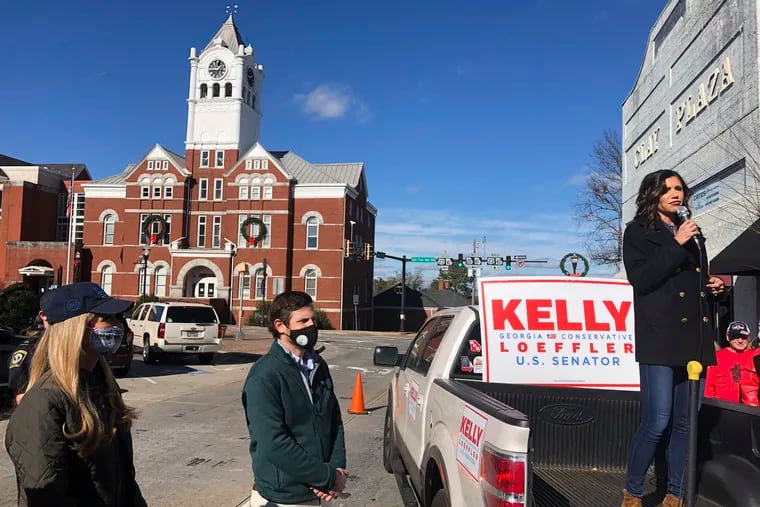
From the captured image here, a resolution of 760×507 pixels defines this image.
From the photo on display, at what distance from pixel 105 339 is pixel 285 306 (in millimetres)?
1010

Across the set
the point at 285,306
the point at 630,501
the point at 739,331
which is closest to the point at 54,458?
the point at 285,306

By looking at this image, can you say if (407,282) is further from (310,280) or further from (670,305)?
(670,305)

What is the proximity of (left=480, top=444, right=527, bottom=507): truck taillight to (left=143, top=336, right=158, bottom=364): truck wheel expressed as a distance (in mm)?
16373

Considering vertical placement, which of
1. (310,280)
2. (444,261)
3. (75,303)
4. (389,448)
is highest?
(444,261)

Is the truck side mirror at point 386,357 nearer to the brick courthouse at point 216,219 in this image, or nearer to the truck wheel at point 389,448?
the truck wheel at point 389,448

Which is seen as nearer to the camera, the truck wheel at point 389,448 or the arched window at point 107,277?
the truck wheel at point 389,448

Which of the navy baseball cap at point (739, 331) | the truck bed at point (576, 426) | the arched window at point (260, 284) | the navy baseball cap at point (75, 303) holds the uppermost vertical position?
the arched window at point (260, 284)

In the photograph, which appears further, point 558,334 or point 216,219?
point 216,219

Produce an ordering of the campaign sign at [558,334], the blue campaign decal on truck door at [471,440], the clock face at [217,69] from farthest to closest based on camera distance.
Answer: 1. the clock face at [217,69]
2. the campaign sign at [558,334]
3. the blue campaign decal on truck door at [471,440]

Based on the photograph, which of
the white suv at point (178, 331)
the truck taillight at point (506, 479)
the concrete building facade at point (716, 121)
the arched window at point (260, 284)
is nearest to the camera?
the truck taillight at point (506, 479)

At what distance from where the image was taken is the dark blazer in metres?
3.16

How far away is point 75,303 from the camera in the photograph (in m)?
2.33

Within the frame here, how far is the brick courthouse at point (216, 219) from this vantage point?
1895 inches

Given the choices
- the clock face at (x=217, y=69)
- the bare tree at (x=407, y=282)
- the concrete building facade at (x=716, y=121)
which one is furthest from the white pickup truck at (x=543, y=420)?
the bare tree at (x=407, y=282)
